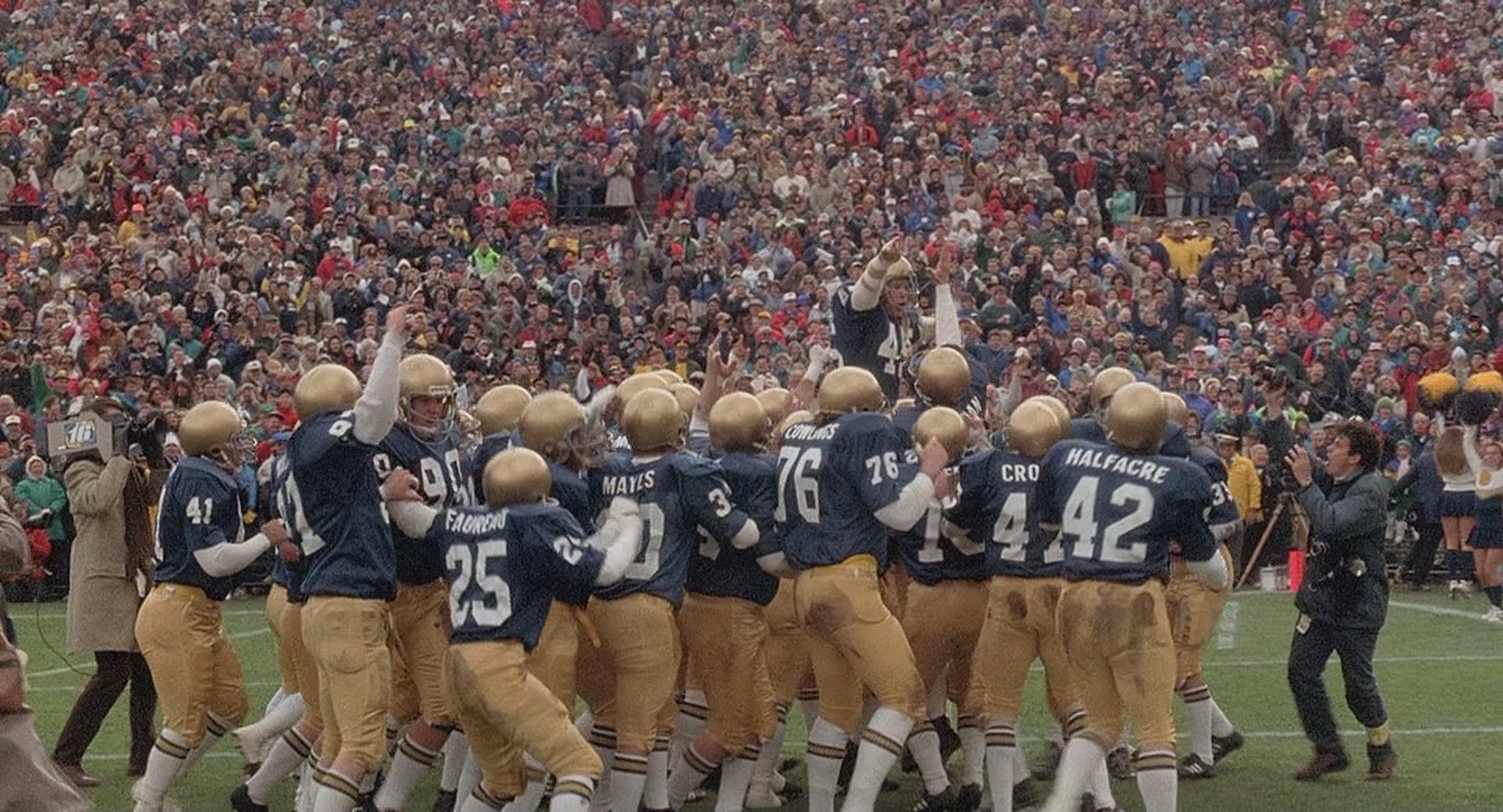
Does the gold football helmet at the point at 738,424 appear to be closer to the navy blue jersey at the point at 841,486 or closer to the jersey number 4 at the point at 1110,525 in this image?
the navy blue jersey at the point at 841,486

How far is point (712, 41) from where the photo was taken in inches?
1184

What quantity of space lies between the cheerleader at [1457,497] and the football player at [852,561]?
34.4ft

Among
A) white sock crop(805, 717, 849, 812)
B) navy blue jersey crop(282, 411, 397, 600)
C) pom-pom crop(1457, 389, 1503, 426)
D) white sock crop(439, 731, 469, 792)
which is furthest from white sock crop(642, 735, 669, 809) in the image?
pom-pom crop(1457, 389, 1503, 426)

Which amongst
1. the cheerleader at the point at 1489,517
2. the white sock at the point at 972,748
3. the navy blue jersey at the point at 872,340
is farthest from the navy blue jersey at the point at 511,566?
the cheerleader at the point at 1489,517

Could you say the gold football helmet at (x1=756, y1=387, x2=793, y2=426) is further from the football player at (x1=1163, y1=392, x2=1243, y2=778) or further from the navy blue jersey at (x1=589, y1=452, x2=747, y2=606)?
the football player at (x1=1163, y1=392, x2=1243, y2=778)

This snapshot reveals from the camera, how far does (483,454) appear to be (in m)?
9.63

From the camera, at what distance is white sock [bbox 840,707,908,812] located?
9.09 m

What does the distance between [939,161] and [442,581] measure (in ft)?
56.4

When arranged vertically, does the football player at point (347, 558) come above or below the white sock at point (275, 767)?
above

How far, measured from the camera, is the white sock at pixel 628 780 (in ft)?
29.5

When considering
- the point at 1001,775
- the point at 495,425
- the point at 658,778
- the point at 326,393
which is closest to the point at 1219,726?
the point at 1001,775

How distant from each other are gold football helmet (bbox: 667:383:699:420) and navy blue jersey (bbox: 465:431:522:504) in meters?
0.86

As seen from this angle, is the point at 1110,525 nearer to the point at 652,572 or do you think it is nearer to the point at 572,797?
the point at 652,572

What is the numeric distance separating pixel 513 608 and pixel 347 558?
0.82 m
